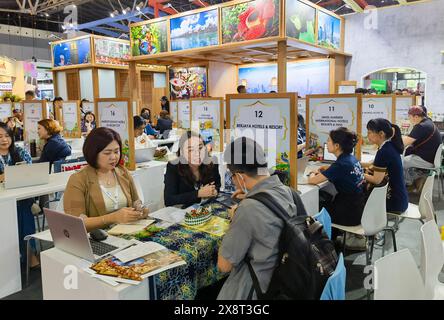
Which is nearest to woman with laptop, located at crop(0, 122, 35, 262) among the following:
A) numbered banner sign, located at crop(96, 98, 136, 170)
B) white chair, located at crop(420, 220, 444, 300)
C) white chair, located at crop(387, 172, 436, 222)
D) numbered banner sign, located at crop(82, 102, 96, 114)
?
numbered banner sign, located at crop(96, 98, 136, 170)

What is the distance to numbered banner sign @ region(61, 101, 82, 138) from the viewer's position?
6.60m

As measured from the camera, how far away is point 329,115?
163 inches

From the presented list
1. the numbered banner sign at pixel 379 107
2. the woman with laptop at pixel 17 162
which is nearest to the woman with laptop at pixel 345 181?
the numbered banner sign at pixel 379 107

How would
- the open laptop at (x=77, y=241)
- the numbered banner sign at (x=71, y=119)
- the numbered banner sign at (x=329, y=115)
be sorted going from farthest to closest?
the numbered banner sign at (x=71, y=119) < the numbered banner sign at (x=329, y=115) < the open laptop at (x=77, y=241)

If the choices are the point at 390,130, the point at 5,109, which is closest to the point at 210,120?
the point at 390,130

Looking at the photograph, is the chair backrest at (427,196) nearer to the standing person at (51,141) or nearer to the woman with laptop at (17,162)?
the woman with laptop at (17,162)

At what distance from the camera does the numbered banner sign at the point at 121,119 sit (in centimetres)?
366

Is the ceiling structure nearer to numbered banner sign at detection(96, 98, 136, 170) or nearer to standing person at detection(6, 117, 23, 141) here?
standing person at detection(6, 117, 23, 141)

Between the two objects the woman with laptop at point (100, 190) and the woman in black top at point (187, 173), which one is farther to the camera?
the woman in black top at point (187, 173)

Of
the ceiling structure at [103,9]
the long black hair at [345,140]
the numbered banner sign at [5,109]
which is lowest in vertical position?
the long black hair at [345,140]

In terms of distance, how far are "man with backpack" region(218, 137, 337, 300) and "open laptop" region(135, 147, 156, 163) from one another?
3.13 metres

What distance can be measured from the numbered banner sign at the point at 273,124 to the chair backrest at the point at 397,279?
4.14ft

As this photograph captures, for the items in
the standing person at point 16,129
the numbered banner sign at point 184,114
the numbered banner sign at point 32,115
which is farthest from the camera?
the numbered banner sign at point 184,114
